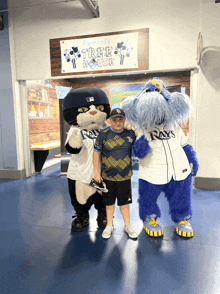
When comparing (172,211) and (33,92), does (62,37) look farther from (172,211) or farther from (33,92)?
(172,211)

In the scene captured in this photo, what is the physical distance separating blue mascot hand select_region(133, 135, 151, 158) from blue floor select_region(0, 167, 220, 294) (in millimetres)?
854

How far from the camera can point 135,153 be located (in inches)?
74.4

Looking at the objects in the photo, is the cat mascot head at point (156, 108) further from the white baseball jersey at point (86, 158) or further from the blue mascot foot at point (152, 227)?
the blue mascot foot at point (152, 227)

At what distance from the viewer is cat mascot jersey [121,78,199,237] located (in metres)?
1.75

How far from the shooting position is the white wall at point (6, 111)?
4027mm

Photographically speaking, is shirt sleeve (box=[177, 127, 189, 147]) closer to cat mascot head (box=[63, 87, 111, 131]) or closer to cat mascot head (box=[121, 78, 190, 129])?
cat mascot head (box=[121, 78, 190, 129])

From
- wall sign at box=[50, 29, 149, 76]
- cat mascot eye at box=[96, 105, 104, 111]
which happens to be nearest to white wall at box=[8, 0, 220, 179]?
wall sign at box=[50, 29, 149, 76]

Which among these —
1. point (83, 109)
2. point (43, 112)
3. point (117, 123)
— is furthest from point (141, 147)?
point (43, 112)

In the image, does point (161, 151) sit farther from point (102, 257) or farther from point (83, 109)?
point (102, 257)

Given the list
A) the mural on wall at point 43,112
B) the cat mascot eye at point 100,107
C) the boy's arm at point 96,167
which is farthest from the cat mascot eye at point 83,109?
the mural on wall at point 43,112

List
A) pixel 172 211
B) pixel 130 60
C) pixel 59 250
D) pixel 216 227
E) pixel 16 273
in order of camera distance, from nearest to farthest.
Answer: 1. pixel 16 273
2. pixel 59 250
3. pixel 172 211
4. pixel 216 227
5. pixel 130 60

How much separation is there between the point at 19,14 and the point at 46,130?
2.69 meters

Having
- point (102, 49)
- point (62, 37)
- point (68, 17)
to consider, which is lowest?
point (102, 49)

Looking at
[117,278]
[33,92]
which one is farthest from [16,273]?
[33,92]
